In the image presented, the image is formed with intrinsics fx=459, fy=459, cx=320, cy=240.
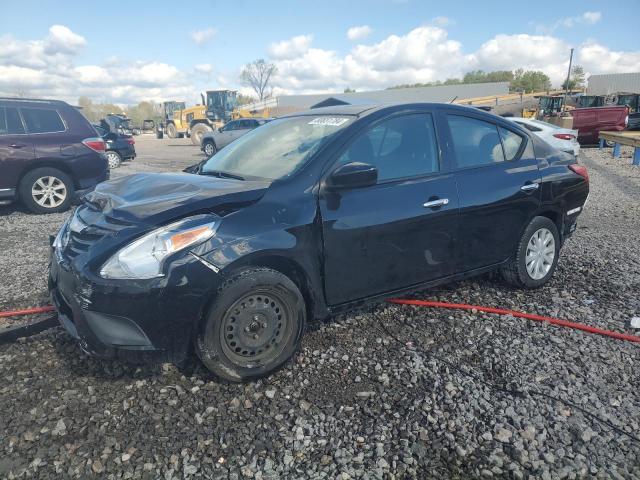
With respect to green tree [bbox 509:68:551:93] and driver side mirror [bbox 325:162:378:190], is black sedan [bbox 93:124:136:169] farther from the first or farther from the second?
green tree [bbox 509:68:551:93]

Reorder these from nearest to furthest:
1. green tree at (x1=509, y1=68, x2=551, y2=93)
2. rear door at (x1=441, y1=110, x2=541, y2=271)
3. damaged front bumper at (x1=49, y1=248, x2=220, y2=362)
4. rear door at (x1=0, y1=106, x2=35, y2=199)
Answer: damaged front bumper at (x1=49, y1=248, x2=220, y2=362)
rear door at (x1=441, y1=110, x2=541, y2=271)
rear door at (x1=0, y1=106, x2=35, y2=199)
green tree at (x1=509, y1=68, x2=551, y2=93)

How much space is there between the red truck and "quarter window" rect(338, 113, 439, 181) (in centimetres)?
1883

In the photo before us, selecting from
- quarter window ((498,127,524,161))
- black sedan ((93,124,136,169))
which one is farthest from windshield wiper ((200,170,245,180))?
black sedan ((93,124,136,169))

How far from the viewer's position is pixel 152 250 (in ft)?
8.10

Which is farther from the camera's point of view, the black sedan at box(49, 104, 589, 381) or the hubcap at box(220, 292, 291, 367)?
the hubcap at box(220, 292, 291, 367)

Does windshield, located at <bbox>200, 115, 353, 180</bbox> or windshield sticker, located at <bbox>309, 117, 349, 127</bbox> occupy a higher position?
windshield sticker, located at <bbox>309, 117, 349, 127</bbox>

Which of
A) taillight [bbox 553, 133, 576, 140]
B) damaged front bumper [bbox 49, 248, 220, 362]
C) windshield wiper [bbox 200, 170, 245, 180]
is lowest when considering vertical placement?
damaged front bumper [bbox 49, 248, 220, 362]

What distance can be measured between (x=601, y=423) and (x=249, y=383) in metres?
1.93

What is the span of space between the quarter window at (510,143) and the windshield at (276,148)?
1530 mm

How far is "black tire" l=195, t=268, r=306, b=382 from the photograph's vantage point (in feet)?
8.44

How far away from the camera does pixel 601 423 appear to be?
2.40 m

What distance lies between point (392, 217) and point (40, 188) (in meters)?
6.68

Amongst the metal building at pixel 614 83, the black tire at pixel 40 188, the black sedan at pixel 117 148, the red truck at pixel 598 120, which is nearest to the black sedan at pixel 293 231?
the black tire at pixel 40 188

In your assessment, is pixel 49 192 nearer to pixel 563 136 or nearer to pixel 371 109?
pixel 371 109
